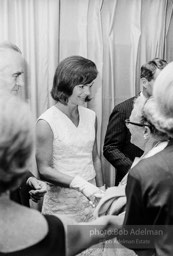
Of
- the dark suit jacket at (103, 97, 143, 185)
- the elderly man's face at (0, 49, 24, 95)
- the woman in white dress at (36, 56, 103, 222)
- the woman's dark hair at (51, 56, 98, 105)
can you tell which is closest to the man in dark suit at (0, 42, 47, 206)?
the elderly man's face at (0, 49, 24, 95)

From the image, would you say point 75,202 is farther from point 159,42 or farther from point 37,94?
point 159,42

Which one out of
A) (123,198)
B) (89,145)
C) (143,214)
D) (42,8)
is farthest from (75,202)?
(42,8)

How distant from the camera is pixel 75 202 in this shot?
203cm

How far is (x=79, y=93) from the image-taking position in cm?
200

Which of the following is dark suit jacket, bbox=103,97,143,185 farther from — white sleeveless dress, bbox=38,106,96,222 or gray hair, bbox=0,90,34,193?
gray hair, bbox=0,90,34,193

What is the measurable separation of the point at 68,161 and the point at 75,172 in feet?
0.26

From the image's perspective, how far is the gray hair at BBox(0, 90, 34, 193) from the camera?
0.85 metres

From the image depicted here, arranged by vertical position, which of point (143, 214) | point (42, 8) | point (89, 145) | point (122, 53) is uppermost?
point (42, 8)

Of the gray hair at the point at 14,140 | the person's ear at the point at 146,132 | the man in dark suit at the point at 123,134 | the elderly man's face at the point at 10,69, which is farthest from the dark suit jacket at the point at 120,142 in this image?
the gray hair at the point at 14,140

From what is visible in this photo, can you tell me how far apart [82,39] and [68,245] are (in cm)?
179

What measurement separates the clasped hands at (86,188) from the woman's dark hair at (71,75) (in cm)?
45

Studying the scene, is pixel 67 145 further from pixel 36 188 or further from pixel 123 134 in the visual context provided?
pixel 123 134

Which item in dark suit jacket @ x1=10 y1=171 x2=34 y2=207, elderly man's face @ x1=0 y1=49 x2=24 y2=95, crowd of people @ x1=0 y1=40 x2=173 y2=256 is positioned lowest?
dark suit jacket @ x1=10 y1=171 x2=34 y2=207

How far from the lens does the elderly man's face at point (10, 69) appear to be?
177 cm
